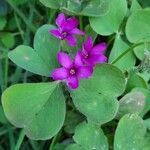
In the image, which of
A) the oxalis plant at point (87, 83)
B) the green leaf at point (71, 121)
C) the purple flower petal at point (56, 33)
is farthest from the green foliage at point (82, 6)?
the green leaf at point (71, 121)

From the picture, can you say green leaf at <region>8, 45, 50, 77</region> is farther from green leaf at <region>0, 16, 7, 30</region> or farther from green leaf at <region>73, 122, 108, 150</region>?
green leaf at <region>0, 16, 7, 30</region>

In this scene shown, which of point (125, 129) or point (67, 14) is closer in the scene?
point (125, 129)

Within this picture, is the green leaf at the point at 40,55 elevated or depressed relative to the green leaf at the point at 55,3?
depressed

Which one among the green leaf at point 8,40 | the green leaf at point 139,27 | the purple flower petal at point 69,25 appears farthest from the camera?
the green leaf at point 8,40

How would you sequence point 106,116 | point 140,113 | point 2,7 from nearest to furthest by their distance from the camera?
point 106,116, point 140,113, point 2,7

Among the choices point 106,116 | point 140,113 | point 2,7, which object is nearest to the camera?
point 106,116

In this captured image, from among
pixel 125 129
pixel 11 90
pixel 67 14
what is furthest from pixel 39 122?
pixel 67 14

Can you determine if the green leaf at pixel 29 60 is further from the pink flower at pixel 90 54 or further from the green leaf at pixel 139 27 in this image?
the green leaf at pixel 139 27

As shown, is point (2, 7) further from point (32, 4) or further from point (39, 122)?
point (39, 122)
